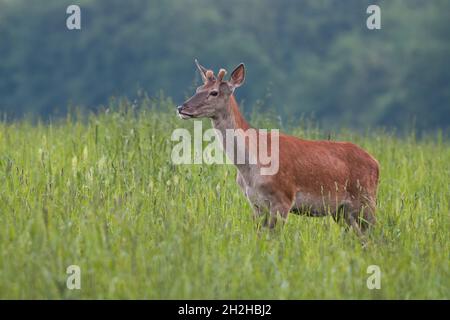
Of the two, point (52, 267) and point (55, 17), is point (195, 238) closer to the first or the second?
point (52, 267)

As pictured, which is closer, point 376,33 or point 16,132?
point 16,132

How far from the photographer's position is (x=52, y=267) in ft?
18.5

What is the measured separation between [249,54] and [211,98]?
23.9 metres

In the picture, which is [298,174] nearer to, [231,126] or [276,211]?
[276,211]

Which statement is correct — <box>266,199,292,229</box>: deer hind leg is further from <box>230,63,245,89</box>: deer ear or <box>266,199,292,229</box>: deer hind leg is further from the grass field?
<box>230,63,245,89</box>: deer ear

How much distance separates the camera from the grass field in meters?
5.71

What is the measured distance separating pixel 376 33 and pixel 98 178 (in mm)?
26387

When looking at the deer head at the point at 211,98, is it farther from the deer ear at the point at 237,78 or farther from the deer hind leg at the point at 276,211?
the deer hind leg at the point at 276,211

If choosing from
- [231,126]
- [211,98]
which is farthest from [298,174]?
[211,98]

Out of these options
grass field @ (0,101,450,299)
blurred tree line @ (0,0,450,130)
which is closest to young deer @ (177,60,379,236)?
grass field @ (0,101,450,299)

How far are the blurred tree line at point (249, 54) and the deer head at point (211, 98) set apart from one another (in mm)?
21421

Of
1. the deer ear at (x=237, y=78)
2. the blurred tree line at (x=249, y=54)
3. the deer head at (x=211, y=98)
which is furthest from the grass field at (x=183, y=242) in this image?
the blurred tree line at (x=249, y=54)
